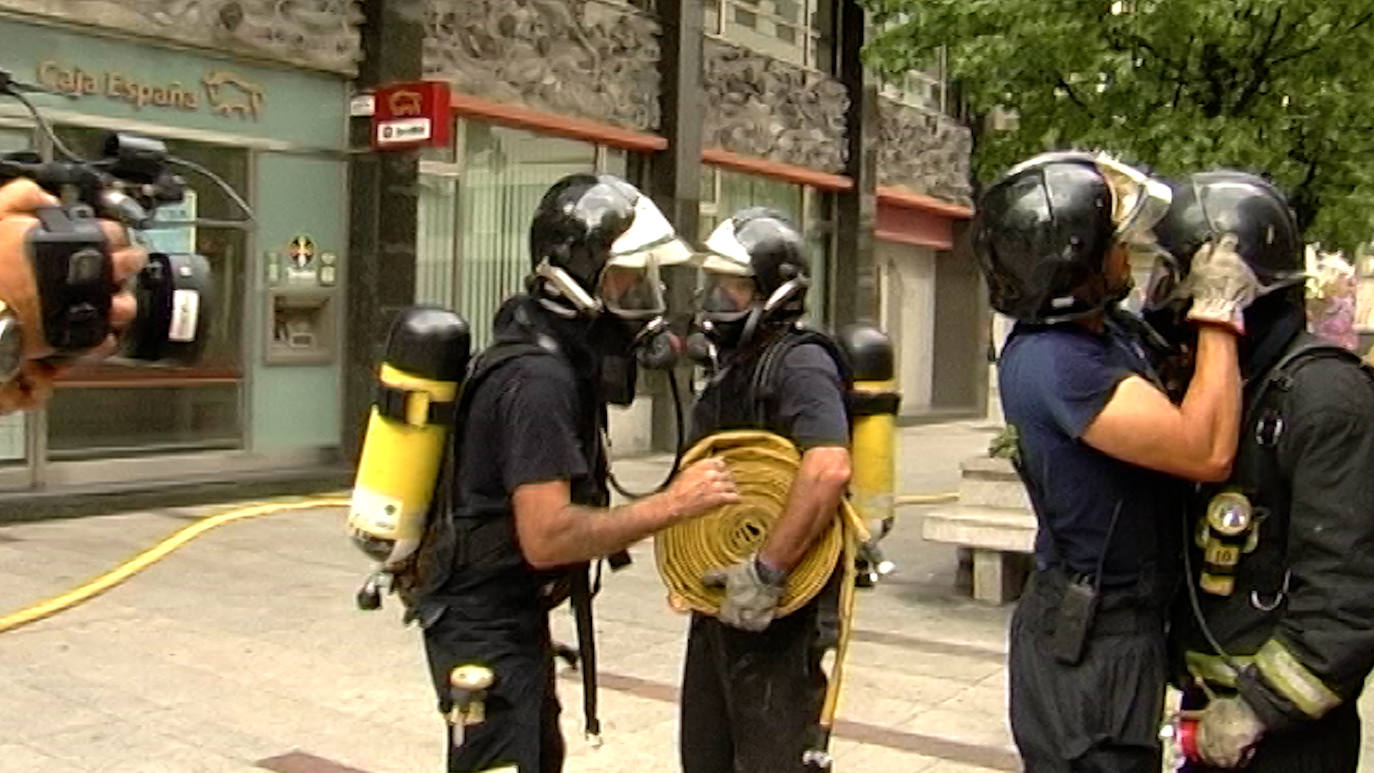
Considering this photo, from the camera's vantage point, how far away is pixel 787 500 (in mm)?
3699

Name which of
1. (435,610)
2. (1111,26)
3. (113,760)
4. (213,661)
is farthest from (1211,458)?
(1111,26)

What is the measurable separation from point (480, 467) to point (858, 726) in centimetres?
299

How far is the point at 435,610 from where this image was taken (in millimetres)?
3283

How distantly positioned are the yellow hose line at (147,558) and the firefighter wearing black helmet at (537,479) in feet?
14.2

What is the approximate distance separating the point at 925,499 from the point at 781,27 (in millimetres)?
6730

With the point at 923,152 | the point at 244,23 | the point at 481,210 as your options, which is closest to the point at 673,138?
the point at 481,210

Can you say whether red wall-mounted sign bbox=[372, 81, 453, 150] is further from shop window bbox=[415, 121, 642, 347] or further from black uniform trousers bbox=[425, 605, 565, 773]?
black uniform trousers bbox=[425, 605, 565, 773]

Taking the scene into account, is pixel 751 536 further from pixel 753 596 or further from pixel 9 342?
pixel 9 342

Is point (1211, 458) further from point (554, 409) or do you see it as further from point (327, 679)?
point (327, 679)

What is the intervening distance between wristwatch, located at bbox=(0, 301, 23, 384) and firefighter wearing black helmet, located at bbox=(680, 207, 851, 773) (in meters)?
1.85

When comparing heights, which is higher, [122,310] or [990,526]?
[122,310]

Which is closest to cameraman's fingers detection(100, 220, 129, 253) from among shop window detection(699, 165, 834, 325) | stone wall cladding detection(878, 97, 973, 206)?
shop window detection(699, 165, 834, 325)

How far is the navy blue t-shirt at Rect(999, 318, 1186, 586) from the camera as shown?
9.80 ft

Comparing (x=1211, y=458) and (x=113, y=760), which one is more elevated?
(x=1211, y=458)
